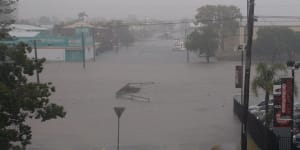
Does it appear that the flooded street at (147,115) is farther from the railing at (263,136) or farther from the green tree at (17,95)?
the green tree at (17,95)

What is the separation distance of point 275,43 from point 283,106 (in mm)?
45165

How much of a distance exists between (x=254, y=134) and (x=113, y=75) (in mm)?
27711

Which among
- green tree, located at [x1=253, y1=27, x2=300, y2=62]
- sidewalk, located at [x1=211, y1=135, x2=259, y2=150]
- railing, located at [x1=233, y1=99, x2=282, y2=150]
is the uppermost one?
green tree, located at [x1=253, y1=27, x2=300, y2=62]

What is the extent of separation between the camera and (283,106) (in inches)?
475

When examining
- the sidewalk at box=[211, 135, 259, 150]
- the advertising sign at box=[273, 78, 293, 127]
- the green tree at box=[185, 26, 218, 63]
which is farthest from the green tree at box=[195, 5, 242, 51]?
the advertising sign at box=[273, 78, 293, 127]

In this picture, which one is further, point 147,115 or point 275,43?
point 275,43

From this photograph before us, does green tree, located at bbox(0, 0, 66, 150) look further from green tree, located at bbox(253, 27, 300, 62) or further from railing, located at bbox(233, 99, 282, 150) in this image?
green tree, located at bbox(253, 27, 300, 62)

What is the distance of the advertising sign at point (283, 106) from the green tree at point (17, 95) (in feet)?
18.0

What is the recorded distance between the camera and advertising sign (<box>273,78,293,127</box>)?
11.9 meters

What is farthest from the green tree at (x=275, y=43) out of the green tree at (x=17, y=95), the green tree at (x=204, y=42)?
the green tree at (x=17, y=95)

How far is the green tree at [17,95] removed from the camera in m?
9.62

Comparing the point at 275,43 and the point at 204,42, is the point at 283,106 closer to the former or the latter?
the point at 204,42

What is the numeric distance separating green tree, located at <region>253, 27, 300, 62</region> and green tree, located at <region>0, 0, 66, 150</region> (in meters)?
47.9

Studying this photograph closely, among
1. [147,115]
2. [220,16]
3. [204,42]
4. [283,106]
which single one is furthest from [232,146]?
[220,16]
